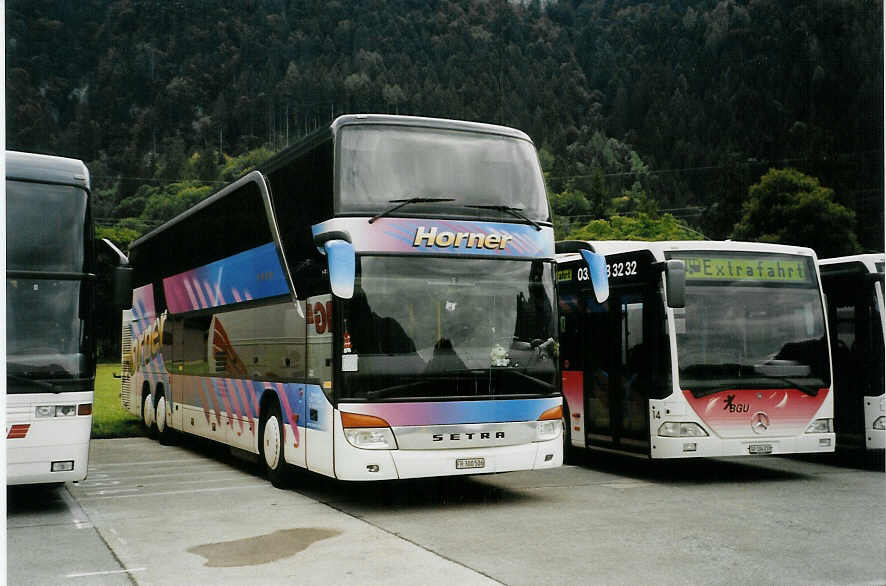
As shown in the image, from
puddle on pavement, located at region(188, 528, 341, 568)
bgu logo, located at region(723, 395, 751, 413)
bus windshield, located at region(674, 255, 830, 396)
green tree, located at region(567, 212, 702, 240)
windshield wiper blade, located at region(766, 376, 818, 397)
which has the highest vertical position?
green tree, located at region(567, 212, 702, 240)

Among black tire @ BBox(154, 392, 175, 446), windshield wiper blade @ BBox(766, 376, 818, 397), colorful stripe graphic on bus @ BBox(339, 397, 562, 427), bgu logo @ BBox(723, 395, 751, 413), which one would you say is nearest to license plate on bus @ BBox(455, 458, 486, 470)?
colorful stripe graphic on bus @ BBox(339, 397, 562, 427)

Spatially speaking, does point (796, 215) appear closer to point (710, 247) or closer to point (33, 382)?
point (710, 247)

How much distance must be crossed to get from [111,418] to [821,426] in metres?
16.6

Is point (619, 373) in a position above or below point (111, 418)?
above

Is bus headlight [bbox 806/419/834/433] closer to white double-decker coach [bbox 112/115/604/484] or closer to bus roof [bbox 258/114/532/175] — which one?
white double-decker coach [bbox 112/115/604/484]

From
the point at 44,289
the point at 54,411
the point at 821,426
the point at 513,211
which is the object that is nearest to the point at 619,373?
the point at 821,426

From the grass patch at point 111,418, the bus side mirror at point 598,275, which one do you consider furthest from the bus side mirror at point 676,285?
the grass patch at point 111,418

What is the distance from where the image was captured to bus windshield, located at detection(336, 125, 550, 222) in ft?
33.3

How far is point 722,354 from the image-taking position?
12.0 m

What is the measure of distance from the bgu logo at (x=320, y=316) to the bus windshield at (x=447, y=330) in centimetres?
34

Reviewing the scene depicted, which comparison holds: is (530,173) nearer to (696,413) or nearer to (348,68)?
(696,413)

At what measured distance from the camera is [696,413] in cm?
1177

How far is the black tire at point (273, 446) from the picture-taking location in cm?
1169

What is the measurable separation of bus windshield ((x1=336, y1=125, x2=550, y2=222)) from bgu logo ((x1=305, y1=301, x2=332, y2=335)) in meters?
1.04
